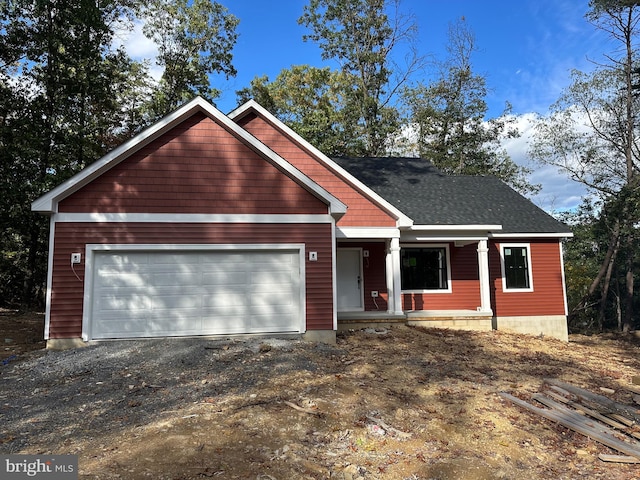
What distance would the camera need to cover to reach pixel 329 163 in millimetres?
12844

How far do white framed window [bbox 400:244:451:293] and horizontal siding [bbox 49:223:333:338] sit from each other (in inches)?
179

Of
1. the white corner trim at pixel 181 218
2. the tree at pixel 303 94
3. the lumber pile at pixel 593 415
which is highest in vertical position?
the tree at pixel 303 94

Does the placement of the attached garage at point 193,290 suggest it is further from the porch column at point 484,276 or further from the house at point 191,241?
the porch column at point 484,276

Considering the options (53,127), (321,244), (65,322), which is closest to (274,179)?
(321,244)

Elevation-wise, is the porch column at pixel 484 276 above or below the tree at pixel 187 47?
below

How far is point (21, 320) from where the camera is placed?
14.3 metres

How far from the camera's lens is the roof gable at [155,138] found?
8731mm

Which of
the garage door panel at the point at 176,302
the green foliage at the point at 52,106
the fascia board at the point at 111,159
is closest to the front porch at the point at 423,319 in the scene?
the garage door panel at the point at 176,302

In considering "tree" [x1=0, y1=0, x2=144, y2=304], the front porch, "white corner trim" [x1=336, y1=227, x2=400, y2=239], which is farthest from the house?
"tree" [x1=0, y1=0, x2=144, y2=304]

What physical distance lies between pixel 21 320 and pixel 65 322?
7651 millimetres

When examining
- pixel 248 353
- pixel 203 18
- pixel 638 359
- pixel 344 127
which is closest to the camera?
pixel 248 353

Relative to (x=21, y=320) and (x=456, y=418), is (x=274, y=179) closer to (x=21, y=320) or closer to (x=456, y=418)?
(x=456, y=418)

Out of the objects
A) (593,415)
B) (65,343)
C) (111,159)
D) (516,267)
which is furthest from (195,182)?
(516,267)

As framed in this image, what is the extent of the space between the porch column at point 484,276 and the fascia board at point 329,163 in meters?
2.64
